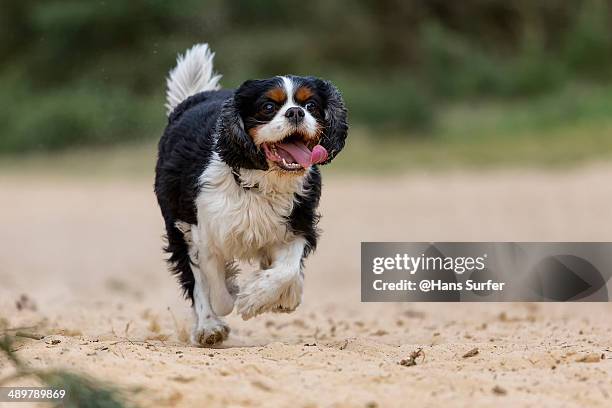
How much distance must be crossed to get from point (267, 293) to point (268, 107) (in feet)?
3.38

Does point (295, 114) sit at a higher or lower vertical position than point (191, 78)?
lower

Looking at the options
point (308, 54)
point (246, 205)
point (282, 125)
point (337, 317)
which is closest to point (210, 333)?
point (246, 205)

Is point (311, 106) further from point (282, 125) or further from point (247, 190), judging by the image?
point (247, 190)

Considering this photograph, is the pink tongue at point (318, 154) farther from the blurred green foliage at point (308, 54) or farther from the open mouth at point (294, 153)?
the blurred green foliage at point (308, 54)

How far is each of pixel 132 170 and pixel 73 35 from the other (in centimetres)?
492

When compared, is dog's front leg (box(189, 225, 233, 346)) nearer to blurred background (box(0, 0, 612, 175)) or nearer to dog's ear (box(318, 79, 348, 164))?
dog's ear (box(318, 79, 348, 164))

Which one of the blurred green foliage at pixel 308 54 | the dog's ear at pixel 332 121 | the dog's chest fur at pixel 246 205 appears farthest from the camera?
the blurred green foliage at pixel 308 54

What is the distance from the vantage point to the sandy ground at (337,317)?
517cm

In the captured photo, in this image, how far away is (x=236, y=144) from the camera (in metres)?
6.58

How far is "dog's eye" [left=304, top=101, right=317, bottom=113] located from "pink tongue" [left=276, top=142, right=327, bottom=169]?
19 centimetres

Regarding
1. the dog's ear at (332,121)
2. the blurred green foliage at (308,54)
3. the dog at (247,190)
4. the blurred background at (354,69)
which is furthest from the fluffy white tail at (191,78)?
the blurred green foliage at (308,54)

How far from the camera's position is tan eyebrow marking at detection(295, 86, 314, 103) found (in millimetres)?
6527

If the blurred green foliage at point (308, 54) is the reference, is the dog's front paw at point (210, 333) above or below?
below

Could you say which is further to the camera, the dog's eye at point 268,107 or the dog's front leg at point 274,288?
→ the dog's front leg at point 274,288
